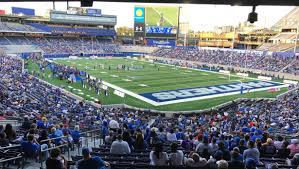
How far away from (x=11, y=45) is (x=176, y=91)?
47.2m

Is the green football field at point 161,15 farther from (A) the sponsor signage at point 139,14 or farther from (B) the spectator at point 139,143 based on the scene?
(B) the spectator at point 139,143

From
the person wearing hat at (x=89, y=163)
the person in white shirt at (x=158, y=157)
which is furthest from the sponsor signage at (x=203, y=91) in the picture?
the person wearing hat at (x=89, y=163)

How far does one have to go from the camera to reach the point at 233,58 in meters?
60.9

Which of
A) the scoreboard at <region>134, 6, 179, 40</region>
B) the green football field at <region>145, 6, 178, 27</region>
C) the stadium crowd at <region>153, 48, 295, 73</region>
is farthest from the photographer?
the scoreboard at <region>134, 6, 179, 40</region>

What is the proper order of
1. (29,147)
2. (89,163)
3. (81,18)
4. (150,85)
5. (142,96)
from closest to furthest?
(89,163) < (29,147) < (142,96) < (150,85) < (81,18)

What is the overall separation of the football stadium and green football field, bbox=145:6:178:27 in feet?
0.94

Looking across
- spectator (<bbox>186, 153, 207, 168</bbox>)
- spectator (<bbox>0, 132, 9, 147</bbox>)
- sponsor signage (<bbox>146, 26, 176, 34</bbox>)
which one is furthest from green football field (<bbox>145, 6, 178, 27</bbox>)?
spectator (<bbox>186, 153, 207, 168</bbox>)

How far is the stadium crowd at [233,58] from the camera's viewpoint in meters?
52.6

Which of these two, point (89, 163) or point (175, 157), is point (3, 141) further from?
point (175, 157)

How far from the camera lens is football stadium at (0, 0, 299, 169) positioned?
7137 mm

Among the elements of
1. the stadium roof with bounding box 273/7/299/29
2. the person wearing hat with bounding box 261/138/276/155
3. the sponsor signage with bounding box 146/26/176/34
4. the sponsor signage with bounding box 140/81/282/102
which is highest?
the stadium roof with bounding box 273/7/299/29

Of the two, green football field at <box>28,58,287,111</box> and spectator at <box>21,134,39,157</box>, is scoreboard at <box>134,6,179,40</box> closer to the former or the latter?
green football field at <box>28,58,287,111</box>

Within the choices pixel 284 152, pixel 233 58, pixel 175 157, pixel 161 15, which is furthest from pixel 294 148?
pixel 161 15

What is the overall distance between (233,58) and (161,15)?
1188 inches
